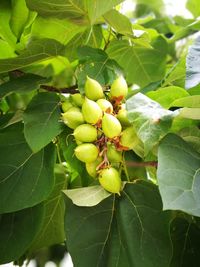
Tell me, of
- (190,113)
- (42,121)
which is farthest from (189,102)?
(42,121)

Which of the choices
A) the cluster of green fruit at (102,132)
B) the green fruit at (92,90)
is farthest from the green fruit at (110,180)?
the green fruit at (92,90)

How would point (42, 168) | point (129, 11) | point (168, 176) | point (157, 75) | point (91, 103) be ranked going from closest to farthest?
point (168, 176)
point (91, 103)
point (42, 168)
point (157, 75)
point (129, 11)

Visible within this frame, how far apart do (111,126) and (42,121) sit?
0.14 m

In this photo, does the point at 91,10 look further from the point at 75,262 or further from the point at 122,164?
the point at 75,262

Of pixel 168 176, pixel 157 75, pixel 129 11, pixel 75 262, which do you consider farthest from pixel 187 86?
pixel 129 11

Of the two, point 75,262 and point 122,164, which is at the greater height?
point 122,164

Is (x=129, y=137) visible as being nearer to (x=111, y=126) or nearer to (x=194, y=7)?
Answer: (x=111, y=126)

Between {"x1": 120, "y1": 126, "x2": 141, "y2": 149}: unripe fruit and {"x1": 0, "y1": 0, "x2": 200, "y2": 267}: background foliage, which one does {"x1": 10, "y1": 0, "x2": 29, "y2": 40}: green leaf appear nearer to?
{"x1": 0, "y1": 0, "x2": 200, "y2": 267}: background foliage

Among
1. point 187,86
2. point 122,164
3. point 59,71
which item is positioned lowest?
point 59,71

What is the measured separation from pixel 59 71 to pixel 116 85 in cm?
57

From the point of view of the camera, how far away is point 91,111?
0.62 meters

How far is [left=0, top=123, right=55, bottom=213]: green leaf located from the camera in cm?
71

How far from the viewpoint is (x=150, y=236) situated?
2.12ft

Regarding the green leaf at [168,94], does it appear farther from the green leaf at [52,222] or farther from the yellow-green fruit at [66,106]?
the green leaf at [52,222]
